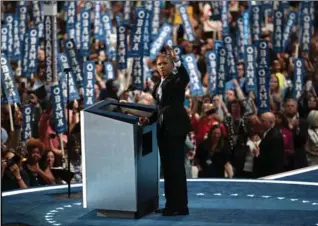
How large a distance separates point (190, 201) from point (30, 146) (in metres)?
1.77

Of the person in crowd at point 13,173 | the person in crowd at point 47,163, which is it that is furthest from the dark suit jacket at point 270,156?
the person in crowd at point 13,173

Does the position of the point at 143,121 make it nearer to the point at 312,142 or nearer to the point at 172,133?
the point at 172,133

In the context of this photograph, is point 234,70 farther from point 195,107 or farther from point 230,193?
point 230,193

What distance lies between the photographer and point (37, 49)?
14109mm

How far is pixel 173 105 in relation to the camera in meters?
8.74

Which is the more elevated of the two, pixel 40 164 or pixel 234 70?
pixel 234 70

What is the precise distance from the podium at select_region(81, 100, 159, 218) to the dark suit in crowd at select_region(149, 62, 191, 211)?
11 centimetres

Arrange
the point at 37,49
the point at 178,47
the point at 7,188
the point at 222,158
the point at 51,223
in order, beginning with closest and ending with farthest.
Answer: the point at 51,223 → the point at 7,188 → the point at 222,158 → the point at 178,47 → the point at 37,49

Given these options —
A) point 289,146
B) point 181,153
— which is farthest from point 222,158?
point 181,153

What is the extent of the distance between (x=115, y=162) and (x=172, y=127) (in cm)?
42

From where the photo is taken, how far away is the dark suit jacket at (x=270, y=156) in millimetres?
11019

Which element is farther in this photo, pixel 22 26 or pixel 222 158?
pixel 22 26

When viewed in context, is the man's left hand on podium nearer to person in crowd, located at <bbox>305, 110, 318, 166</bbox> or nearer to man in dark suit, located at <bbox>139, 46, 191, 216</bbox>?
man in dark suit, located at <bbox>139, 46, 191, 216</bbox>

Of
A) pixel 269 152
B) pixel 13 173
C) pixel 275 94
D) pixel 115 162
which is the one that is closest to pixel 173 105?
pixel 115 162
